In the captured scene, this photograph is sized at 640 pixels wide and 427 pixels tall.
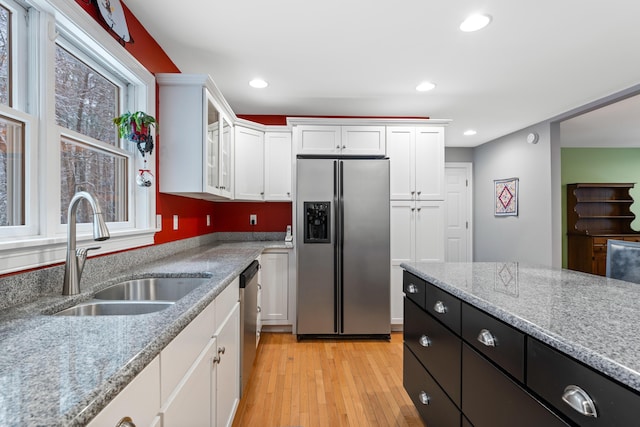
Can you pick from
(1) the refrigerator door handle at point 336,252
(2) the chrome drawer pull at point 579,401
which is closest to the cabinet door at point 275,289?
(1) the refrigerator door handle at point 336,252

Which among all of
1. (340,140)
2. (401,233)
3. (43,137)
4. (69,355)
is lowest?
(69,355)

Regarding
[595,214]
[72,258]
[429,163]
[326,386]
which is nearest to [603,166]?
[595,214]

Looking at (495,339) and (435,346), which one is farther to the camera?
(435,346)

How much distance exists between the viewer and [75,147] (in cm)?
153

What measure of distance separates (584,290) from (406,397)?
1383mm

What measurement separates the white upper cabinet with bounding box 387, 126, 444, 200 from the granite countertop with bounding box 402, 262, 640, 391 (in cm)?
165

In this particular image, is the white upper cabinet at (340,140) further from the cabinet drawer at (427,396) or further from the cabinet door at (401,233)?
the cabinet drawer at (427,396)

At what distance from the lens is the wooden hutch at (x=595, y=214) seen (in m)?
4.83

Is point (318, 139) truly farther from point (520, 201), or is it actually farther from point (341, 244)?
point (520, 201)

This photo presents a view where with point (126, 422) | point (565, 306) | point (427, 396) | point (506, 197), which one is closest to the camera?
point (126, 422)

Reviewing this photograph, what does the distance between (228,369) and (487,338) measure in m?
1.31

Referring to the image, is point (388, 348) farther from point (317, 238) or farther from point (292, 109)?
point (292, 109)

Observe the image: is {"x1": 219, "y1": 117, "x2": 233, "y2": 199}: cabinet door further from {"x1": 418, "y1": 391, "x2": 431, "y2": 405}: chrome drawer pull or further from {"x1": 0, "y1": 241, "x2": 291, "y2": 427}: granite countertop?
{"x1": 418, "y1": 391, "x2": 431, "y2": 405}: chrome drawer pull

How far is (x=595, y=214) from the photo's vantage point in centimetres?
516
